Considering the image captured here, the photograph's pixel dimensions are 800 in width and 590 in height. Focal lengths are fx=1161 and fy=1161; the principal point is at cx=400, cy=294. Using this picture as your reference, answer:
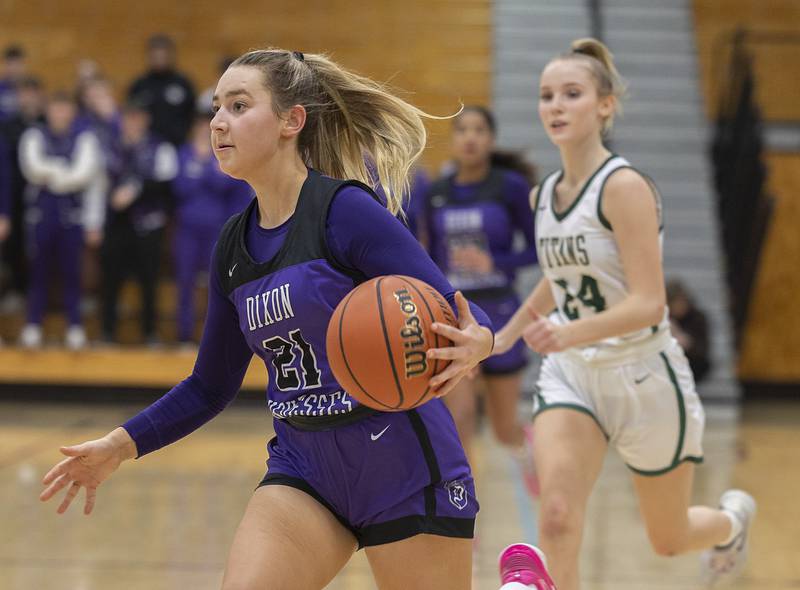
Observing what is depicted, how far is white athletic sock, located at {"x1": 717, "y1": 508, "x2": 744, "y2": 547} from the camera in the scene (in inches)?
173

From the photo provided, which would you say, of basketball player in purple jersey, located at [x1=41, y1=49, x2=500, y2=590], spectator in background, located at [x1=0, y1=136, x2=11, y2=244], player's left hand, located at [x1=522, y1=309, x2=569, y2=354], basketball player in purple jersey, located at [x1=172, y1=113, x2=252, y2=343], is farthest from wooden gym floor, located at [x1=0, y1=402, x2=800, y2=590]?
basketball player in purple jersey, located at [x1=41, y1=49, x2=500, y2=590]

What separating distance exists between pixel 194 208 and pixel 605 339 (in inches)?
265

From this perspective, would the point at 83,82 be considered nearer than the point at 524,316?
No

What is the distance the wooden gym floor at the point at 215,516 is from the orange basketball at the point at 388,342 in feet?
8.73

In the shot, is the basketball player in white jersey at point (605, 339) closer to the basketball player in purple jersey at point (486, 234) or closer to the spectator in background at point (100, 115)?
the basketball player in purple jersey at point (486, 234)

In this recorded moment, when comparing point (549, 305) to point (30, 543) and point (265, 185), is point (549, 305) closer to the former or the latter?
point (265, 185)

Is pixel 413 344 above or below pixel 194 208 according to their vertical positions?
above

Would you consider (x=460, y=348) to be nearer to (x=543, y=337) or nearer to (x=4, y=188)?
(x=543, y=337)

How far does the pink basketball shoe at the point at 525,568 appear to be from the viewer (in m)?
3.14

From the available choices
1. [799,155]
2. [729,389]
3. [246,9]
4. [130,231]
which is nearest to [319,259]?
[130,231]

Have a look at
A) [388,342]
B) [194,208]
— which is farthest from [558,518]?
[194,208]

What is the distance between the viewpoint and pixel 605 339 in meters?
3.62

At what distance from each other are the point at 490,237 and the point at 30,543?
2708 millimetres

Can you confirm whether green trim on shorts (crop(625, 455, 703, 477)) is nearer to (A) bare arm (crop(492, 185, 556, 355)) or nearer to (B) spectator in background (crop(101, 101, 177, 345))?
(A) bare arm (crop(492, 185, 556, 355))
